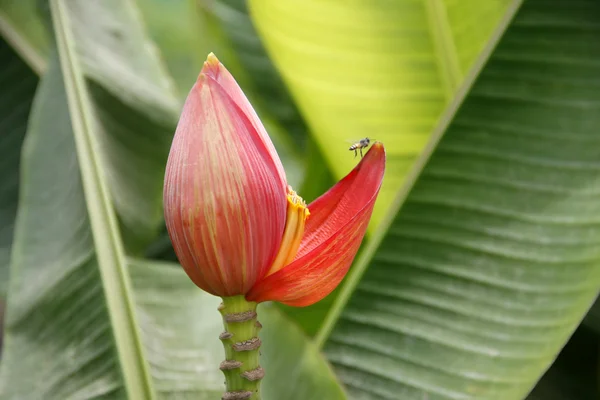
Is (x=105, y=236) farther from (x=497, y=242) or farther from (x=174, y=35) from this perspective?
(x=174, y=35)

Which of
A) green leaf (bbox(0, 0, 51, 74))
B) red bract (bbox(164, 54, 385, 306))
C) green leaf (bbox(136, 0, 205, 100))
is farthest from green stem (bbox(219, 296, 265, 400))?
green leaf (bbox(136, 0, 205, 100))

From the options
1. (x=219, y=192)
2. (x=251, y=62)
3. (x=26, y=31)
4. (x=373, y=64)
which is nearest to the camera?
(x=219, y=192)

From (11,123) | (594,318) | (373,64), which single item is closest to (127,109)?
(11,123)

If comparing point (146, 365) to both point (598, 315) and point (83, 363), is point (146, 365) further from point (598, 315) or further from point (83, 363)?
point (598, 315)

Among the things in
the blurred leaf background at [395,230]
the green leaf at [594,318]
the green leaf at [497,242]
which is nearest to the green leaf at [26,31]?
the blurred leaf background at [395,230]

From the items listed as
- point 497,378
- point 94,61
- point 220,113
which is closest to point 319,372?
point 497,378

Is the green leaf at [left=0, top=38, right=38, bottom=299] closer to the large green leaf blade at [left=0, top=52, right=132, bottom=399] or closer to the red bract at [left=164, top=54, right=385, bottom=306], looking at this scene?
the large green leaf blade at [left=0, top=52, right=132, bottom=399]
